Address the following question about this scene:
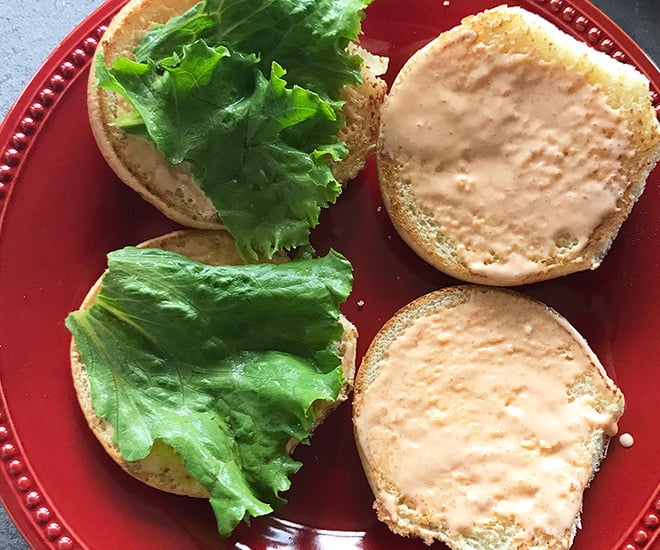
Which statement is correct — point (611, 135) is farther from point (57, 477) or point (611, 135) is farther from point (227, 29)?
point (57, 477)

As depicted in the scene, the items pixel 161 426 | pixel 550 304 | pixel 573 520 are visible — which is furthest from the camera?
pixel 550 304

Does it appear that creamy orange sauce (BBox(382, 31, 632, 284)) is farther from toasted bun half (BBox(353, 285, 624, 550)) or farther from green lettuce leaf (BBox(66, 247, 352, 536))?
green lettuce leaf (BBox(66, 247, 352, 536))

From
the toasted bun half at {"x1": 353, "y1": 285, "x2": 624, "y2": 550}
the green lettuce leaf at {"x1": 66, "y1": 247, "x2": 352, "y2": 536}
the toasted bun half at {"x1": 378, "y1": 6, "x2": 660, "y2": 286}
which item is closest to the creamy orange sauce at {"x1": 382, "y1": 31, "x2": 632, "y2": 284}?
the toasted bun half at {"x1": 378, "y1": 6, "x2": 660, "y2": 286}

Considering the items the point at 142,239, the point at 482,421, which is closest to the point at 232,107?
the point at 142,239

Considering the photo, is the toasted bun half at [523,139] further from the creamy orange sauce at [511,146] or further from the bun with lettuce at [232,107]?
the bun with lettuce at [232,107]

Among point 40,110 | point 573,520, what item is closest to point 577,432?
point 573,520

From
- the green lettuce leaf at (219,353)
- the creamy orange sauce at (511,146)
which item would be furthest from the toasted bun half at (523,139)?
the green lettuce leaf at (219,353)
